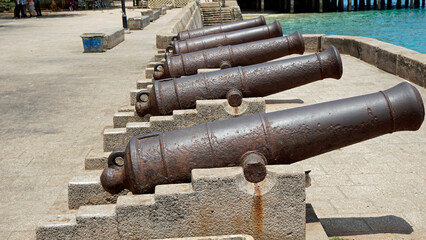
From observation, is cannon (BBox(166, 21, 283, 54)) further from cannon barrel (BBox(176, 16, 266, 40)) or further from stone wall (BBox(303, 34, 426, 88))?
stone wall (BBox(303, 34, 426, 88))

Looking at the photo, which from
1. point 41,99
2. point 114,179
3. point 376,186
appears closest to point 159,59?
point 41,99

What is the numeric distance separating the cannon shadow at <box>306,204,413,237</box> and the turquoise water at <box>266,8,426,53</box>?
29.9m

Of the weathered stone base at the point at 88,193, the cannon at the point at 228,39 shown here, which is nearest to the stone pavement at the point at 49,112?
the weathered stone base at the point at 88,193

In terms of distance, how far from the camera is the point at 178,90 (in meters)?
5.20

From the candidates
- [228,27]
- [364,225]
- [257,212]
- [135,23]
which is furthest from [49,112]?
[135,23]

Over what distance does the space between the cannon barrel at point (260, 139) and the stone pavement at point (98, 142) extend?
0.96 metres

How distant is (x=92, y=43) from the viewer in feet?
51.3

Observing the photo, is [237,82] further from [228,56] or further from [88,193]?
[88,193]

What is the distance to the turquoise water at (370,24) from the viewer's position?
36.4 metres

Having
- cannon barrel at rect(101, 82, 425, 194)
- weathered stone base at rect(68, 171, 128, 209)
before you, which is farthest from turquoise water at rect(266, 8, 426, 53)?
weathered stone base at rect(68, 171, 128, 209)

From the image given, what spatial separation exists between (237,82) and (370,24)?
4017 centimetres

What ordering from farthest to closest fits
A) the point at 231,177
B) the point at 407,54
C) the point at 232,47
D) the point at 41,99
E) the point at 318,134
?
the point at 407,54, the point at 41,99, the point at 232,47, the point at 318,134, the point at 231,177

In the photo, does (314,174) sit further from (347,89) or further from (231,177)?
(347,89)

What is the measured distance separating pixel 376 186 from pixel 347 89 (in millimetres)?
4505
